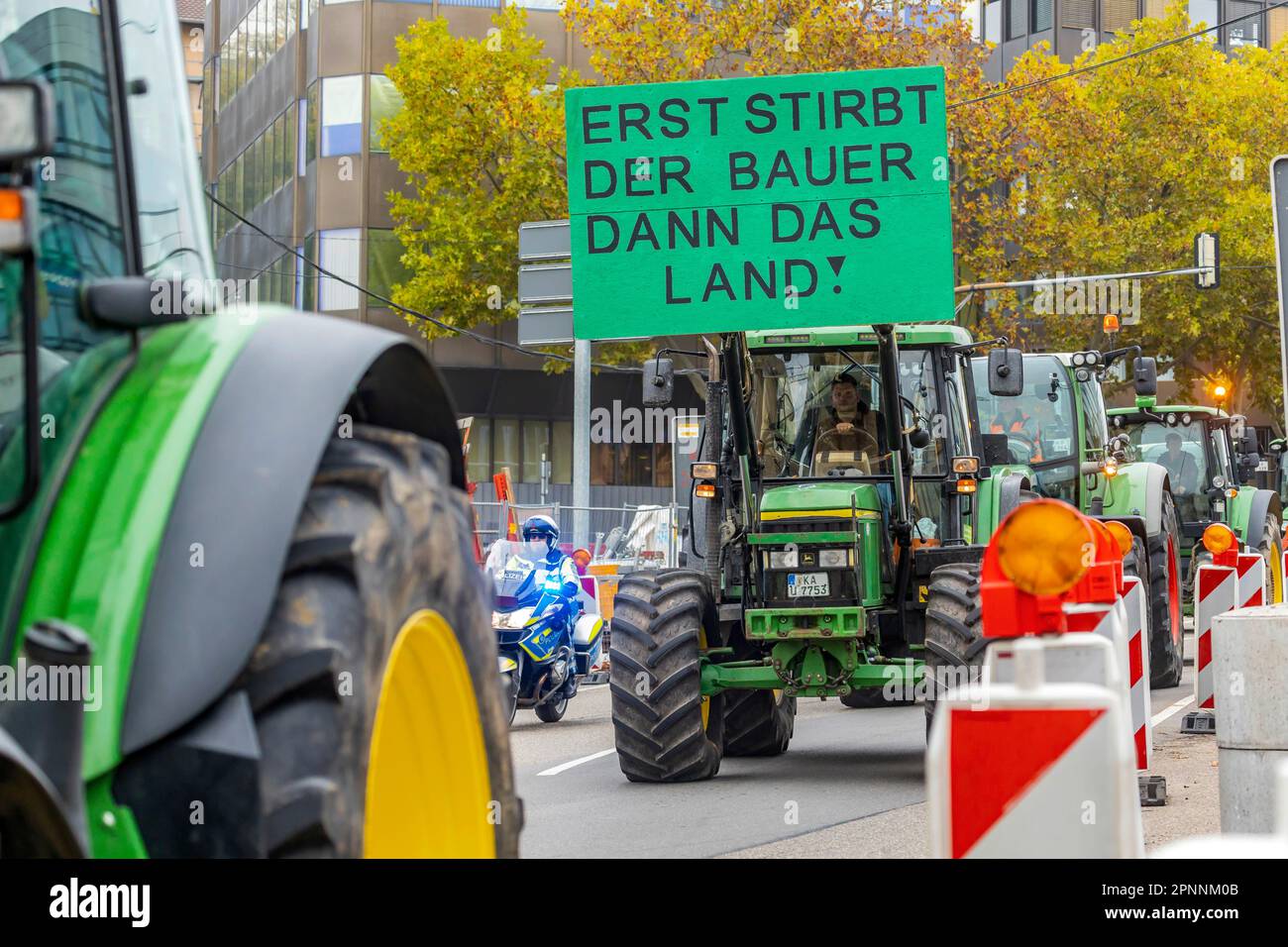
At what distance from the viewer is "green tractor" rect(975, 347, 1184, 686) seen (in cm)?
1730

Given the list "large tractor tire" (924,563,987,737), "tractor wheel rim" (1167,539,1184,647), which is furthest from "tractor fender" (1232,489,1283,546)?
"large tractor tire" (924,563,987,737)

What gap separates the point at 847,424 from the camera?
11.7 meters

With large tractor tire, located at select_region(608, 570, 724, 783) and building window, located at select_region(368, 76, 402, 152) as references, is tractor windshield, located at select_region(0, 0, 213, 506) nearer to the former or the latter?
large tractor tire, located at select_region(608, 570, 724, 783)

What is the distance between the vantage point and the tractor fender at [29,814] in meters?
2.29

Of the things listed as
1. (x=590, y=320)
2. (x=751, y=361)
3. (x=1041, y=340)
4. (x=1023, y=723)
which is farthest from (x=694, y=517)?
(x=1041, y=340)

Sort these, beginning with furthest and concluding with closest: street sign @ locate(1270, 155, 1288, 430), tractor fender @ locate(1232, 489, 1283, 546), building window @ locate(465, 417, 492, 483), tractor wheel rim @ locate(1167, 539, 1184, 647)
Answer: building window @ locate(465, 417, 492, 483) → tractor fender @ locate(1232, 489, 1283, 546) → tractor wheel rim @ locate(1167, 539, 1184, 647) → street sign @ locate(1270, 155, 1288, 430)

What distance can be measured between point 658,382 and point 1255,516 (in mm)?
11432

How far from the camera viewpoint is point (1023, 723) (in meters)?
3.25

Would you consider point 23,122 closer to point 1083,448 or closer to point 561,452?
point 1083,448

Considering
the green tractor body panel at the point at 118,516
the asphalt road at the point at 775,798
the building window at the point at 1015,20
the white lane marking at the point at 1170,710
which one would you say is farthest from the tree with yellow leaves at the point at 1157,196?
the green tractor body panel at the point at 118,516

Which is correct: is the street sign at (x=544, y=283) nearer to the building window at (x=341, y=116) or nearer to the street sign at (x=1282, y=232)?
the street sign at (x=1282, y=232)

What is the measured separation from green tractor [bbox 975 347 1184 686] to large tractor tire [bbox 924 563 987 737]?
6871 millimetres

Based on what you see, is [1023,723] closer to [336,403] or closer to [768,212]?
[336,403]

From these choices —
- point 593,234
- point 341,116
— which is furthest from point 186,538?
point 341,116
